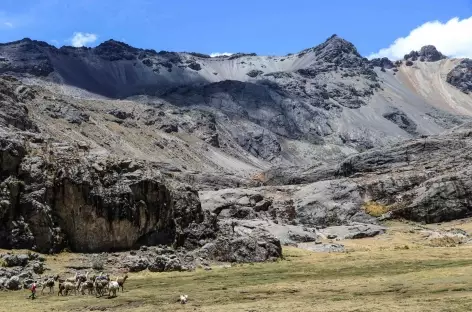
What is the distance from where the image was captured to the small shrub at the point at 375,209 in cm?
10044

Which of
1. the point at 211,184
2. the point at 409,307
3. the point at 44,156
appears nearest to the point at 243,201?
the point at 211,184

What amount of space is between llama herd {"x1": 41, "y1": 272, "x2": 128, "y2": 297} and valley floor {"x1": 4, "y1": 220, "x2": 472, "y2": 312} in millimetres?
804

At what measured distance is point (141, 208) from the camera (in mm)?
57594

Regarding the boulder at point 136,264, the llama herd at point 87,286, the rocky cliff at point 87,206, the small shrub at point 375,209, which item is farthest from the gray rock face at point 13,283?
the small shrub at point 375,209

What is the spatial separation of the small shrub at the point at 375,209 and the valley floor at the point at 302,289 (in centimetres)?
4416

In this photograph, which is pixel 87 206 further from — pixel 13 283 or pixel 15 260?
pixel 13 283

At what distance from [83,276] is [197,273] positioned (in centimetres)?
1188

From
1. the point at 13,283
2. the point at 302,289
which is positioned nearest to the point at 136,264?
the point at 13,283

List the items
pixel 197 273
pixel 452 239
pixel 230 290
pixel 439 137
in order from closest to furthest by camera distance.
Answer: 1. pixel 230 290
2. pixel 197 273
3. pixel 452 239
4. pixel 439 137

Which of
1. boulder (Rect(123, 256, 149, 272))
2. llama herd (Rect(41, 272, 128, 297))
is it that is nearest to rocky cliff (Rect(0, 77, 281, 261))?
boulder (Rect(123, 256, 149, 272))

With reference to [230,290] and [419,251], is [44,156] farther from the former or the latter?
[419,251]

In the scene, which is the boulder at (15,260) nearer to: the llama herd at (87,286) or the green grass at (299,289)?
the llama herd at (87,286)

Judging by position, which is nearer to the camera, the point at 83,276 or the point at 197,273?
the point at 83,276

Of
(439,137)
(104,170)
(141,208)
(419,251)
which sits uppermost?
(439,137)
